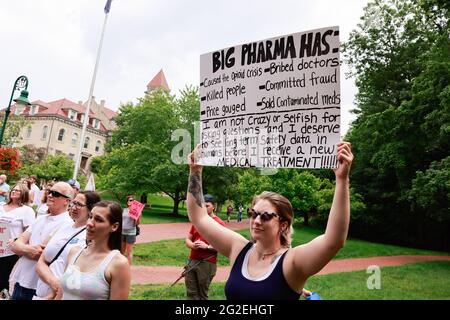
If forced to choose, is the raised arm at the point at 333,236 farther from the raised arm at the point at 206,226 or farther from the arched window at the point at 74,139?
the arched window at the point at 74,139

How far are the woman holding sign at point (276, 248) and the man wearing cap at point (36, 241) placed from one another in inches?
73.3

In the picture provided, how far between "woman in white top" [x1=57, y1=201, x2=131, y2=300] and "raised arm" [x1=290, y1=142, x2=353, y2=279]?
1.17 metres

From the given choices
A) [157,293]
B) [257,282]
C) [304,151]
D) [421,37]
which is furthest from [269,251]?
[421,37]

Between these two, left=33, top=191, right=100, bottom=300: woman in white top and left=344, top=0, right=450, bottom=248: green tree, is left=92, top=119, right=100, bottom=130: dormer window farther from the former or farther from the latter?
left=33, top=191, right=100, bottom=300: woman in white top

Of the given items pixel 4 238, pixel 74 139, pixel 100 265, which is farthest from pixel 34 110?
pixel 100 265

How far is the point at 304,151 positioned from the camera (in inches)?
117

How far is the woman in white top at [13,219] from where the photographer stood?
4.79 m

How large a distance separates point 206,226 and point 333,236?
1.08 metres

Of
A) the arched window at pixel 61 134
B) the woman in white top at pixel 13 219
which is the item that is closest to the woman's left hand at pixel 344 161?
the woman in white top at pixel 13 219

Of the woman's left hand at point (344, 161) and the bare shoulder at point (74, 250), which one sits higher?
the woman's left hand at point (344, 161)

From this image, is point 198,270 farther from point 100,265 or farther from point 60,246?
point 100,265

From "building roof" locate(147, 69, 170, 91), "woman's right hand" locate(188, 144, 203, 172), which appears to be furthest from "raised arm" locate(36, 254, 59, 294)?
"building roof" locate(147, 69, 170, 91)

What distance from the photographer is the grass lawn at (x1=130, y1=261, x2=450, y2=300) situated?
25.4ft
